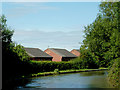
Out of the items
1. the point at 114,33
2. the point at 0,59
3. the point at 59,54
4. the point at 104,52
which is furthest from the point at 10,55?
the point at 59,54

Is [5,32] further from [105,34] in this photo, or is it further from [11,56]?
[105,34]

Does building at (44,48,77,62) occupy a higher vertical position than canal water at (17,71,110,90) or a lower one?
higher

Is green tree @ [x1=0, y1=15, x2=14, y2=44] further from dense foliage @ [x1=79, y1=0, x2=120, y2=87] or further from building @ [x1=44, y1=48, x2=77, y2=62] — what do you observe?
A: building @ [x1=44, y1=48, x2=77, y2=62]

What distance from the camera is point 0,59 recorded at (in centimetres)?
2456

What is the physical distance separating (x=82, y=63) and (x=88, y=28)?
22.9 metres

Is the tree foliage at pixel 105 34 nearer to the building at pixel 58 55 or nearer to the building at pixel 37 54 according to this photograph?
the building at pixel 37 54

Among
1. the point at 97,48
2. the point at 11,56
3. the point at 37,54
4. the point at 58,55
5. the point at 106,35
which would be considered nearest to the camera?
the point at 106,35

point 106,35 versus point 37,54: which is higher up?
point 106,35

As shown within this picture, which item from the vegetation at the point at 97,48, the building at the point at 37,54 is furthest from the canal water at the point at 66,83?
the building at the point at 37,54

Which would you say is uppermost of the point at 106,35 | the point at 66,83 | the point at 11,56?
the point at 106,35

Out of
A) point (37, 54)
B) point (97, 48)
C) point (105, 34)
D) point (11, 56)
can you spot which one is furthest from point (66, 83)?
point (37, 54)

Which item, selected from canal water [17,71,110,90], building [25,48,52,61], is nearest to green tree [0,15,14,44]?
canal water [17,71,110,90]

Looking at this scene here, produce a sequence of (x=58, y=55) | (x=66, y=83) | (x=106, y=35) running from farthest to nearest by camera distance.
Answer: (x=58, y=55), (x=106, y=35), (x=66, y=83)

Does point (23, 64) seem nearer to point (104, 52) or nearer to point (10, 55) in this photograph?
point (10, 55)
